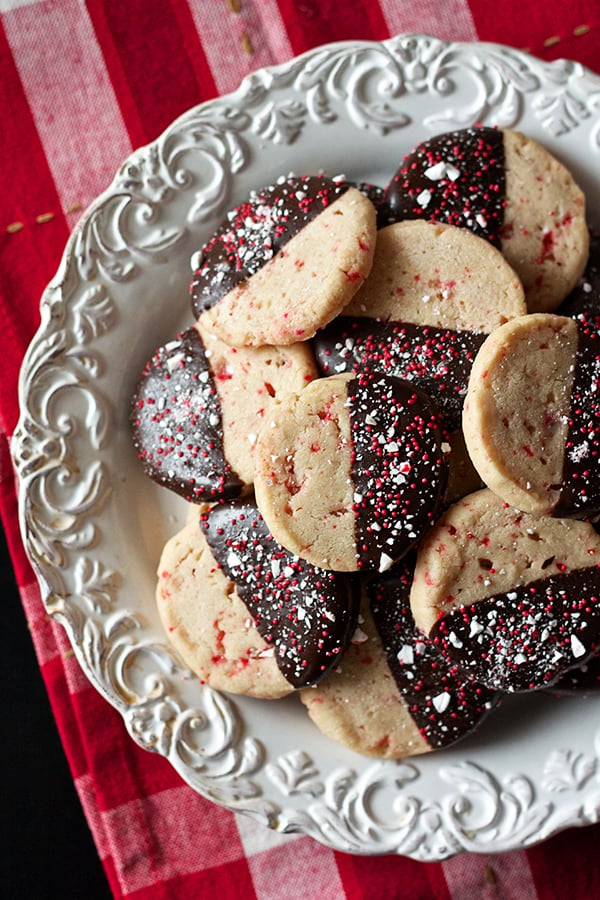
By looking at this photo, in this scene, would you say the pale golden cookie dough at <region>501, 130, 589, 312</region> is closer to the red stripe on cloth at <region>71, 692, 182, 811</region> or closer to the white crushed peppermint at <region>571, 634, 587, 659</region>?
the white crushed peppermint at <region>571, 634, 587, 659</region>

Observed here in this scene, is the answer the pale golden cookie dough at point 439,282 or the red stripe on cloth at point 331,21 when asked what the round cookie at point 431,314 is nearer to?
the pale golden cookie dough at point 439,282

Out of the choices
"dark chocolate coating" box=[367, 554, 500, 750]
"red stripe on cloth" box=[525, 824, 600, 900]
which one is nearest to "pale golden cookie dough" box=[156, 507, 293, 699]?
"dark chocolate coating" box=[367, 554, 500, 750]

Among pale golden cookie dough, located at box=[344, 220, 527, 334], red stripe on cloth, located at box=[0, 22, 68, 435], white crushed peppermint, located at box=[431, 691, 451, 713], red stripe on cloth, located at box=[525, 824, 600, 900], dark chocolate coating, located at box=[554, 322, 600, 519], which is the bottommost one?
red stripe on cloth, located at box=[525, 824, 600, 900]

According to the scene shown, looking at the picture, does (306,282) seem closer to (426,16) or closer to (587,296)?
(587,296)

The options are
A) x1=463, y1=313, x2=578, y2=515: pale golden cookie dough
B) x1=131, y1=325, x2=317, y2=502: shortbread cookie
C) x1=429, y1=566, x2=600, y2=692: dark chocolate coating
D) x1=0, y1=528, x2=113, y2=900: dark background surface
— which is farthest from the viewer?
x1=0, y1=528, x2=113, y2=900: dark background surface

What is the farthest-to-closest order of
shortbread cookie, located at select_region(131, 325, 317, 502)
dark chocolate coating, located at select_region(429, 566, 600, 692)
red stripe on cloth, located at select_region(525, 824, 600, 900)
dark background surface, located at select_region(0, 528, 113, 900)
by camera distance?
dark background surface, located at select_region(0, 528, 113, 900) < red stripe on cloth, located at select_region(525, 824, 600, 900) < shortbread cookie, located at select_region(131, 325, 317, 502) < dark chocolate coating, located at select_region(429, 566, 600, 692)

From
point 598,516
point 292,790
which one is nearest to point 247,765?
point 292,790

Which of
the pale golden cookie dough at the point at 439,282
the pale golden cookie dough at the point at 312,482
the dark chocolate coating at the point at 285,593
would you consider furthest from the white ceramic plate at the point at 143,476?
the pale golden cookie dough at the point at 312,482
